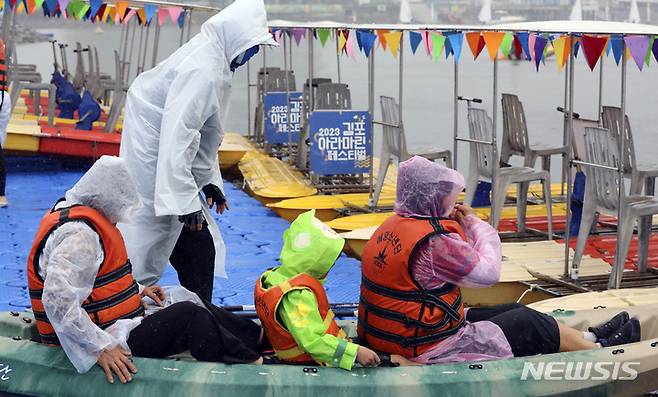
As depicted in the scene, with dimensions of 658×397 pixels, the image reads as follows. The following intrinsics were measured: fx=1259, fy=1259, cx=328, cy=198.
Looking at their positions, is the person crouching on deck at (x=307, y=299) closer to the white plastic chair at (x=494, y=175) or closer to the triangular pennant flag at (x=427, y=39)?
the white plastic chair at (x=494, y=175)

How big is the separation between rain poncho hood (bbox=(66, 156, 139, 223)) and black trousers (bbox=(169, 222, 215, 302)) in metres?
0.95

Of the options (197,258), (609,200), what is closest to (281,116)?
(609,200)

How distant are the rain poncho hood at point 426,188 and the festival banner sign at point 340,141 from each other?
6.07 meters

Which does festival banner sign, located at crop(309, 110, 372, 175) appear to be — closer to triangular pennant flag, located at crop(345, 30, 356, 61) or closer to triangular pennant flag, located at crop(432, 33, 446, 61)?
triangular pennant flag, located at crop(345, 30, 356, 61)

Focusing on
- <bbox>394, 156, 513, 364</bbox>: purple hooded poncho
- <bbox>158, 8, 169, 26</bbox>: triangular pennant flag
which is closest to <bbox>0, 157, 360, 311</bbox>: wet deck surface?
<bbox>158, 8, 169, 26</bbox>: triangular pennant flag

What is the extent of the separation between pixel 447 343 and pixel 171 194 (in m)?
1.38

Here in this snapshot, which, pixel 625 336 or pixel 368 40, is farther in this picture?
pixel 368 40

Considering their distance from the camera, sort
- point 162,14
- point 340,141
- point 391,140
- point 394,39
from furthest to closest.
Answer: point 162,14, point 340,141, point 391,140, point 394,39

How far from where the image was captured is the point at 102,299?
471cm

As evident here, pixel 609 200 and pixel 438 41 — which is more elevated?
pixel 438 41

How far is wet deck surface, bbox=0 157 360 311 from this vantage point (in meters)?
7.77

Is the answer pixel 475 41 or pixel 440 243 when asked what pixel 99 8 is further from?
pixel 440 243

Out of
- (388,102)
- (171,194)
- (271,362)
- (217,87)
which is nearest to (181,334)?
(271,362)

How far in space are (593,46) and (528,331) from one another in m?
2.60
